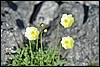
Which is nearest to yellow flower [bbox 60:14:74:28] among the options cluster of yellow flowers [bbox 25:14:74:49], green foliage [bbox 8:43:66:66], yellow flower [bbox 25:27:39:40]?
cluster of yellow flowers [bbox 25:14:74:49]

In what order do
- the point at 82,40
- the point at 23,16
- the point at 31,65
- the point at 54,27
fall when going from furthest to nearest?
1. the point at 23,16
2. the point at 54,27
3. the point at 82,40
4. the point at 31,65

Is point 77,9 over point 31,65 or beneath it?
over

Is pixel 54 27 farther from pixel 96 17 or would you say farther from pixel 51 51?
pixel 51 51

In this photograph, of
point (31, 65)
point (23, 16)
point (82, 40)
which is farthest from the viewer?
point (23, 16)

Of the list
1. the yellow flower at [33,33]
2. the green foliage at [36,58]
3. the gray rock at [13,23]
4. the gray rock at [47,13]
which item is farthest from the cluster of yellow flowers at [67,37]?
the gray rock at [47,13]

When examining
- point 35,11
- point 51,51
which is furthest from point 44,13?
point 51,51

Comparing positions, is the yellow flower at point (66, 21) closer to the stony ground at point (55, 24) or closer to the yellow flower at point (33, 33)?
the yellow flower at point (33, 33)

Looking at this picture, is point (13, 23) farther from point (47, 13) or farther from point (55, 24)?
point (47, 13)

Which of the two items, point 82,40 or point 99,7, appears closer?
point 82,40

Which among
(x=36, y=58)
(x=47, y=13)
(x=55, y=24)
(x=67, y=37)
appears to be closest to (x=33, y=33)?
(x=67, y=37)
